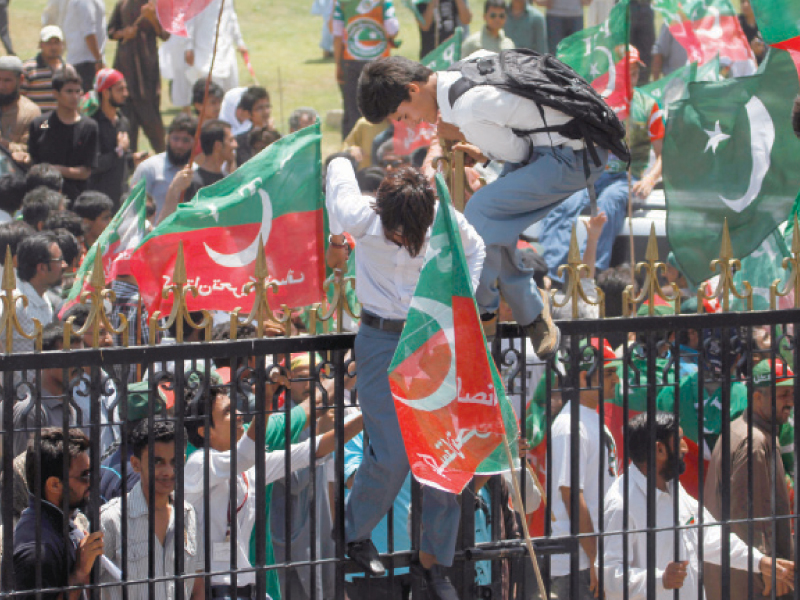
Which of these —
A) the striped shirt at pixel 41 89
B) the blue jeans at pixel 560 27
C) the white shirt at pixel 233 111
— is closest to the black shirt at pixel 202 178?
the white shirt at pixel 233 111

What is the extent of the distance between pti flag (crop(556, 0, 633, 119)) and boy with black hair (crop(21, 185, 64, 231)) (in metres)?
3.92

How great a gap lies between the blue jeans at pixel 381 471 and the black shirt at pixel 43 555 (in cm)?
105

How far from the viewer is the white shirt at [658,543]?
18.3 feet

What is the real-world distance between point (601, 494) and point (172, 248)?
91.9 inches

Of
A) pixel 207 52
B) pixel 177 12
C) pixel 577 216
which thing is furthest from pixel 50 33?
pixel 577 216

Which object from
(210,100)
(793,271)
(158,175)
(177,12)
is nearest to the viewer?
(793,271)

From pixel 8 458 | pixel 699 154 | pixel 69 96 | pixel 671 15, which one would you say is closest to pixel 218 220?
pixel 8 458

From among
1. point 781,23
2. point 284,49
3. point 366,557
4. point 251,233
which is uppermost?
point 284,49

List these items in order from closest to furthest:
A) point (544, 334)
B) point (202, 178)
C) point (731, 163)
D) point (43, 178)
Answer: point (544, 334), point (731, 163), point (202, 178), point (43, 178)

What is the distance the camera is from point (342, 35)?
45.1 ft

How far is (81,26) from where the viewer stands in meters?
13.6

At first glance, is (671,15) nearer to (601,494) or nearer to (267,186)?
(267,186)

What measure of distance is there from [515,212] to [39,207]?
5.55 metres

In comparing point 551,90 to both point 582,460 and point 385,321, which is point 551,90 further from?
point 582,460
